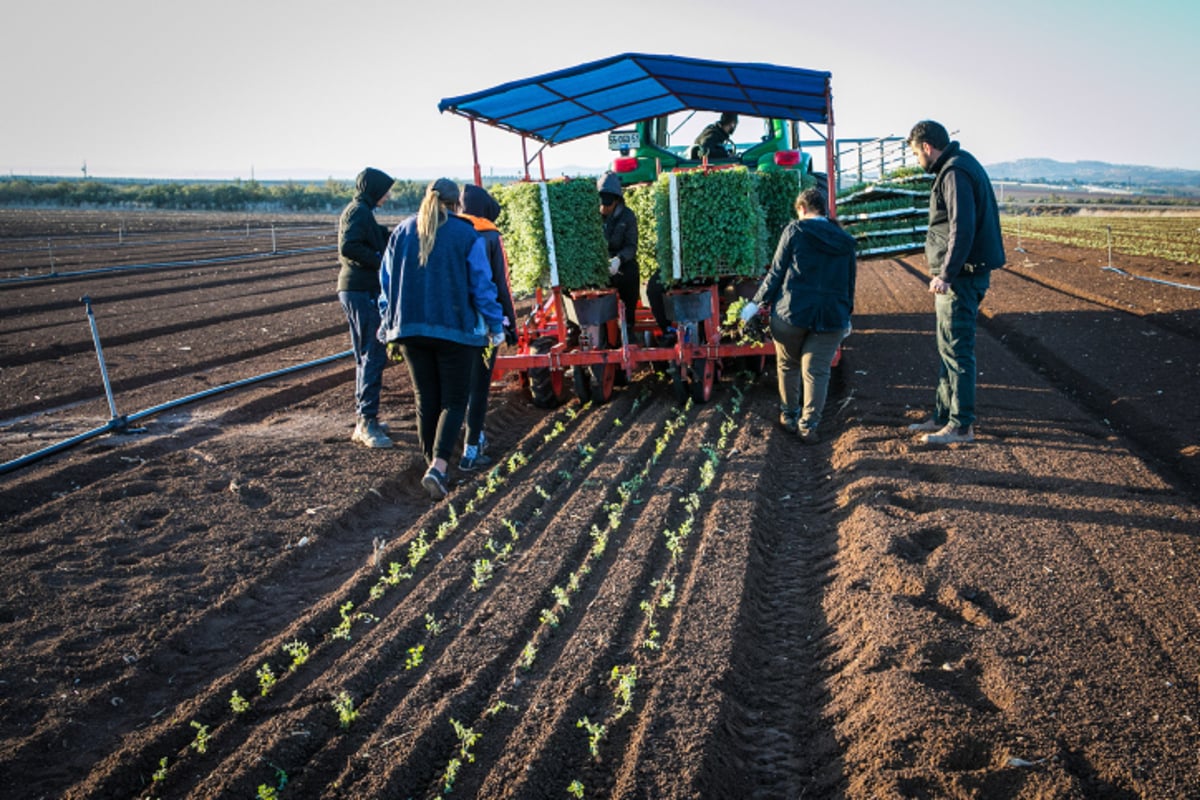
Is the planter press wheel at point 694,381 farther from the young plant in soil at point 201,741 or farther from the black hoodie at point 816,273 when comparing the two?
the young plant in soil at point 201,741

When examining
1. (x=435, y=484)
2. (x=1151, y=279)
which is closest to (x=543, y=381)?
(x=435, y=484)

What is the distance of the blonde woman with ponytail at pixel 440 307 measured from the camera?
20.0ft

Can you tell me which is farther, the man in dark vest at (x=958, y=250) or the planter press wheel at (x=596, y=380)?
the planter press wheel at (x=596, y=380)

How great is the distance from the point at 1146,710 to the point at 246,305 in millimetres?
17036

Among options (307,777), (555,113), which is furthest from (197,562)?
(555,113)

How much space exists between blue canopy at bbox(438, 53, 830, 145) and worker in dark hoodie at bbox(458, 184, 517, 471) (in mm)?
2087

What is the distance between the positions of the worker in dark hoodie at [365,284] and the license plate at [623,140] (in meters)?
3.85

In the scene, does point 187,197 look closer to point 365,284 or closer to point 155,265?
point 155,265

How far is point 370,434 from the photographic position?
762cm

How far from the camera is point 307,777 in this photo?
3.38 meters

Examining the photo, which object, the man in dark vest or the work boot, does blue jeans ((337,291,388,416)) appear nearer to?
the work boot

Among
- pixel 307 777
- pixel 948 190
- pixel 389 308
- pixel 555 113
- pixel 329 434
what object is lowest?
pixel 307 777

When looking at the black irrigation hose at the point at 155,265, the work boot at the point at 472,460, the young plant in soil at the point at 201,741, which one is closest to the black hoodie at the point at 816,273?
the work boot at the point at 472,460

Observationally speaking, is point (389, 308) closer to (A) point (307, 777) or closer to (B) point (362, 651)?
(B) point (362, 651)
